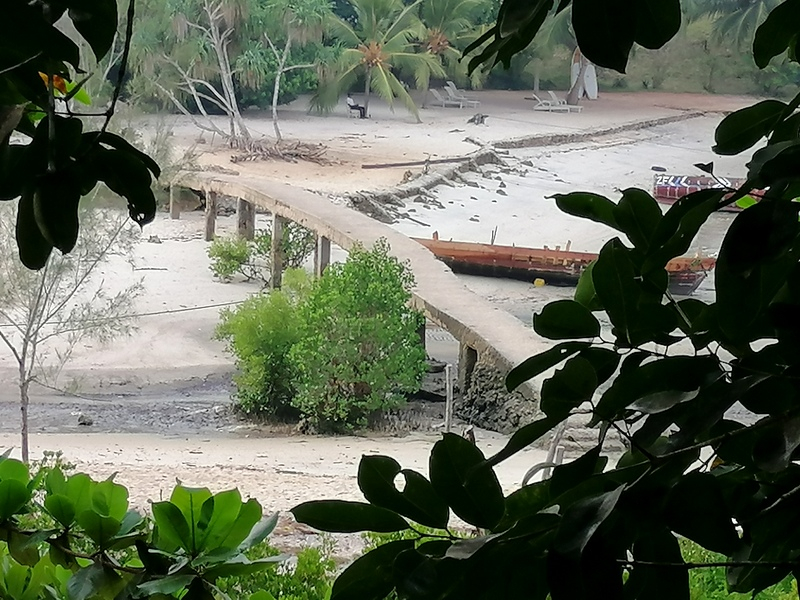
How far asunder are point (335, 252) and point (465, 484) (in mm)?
4877

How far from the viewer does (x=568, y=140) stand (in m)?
5.41

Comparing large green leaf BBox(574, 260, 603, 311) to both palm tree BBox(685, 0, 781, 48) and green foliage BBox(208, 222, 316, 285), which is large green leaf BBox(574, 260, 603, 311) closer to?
palm tree BBox(685, 0, 781, 48)

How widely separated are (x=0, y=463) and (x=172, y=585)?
142 mm

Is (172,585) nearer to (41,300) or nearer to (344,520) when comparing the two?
(344,520)

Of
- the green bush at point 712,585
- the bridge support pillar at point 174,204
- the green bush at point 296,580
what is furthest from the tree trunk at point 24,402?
the green bush at point 712,585

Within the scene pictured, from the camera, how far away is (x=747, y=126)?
27cm

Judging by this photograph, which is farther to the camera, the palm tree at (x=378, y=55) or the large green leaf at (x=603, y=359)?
the palm tree at (x=378, y=55)

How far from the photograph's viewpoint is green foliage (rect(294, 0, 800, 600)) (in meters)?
0.19

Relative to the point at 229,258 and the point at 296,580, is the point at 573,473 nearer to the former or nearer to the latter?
the point at 296,580

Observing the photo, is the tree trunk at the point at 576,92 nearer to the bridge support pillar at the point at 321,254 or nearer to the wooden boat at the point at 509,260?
the wooden boat at the point at 509,260

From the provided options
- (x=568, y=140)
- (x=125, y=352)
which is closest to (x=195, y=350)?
(x=125, y=352)

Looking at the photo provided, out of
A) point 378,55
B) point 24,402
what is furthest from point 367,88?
point 24,402

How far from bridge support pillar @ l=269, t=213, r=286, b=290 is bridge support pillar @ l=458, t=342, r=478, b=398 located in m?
1.56

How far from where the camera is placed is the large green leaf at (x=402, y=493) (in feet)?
0.70
